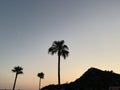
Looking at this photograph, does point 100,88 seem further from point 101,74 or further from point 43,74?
point 43,74

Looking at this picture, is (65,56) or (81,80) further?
(65,56)

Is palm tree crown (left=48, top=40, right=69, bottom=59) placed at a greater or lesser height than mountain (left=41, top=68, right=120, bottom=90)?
greater

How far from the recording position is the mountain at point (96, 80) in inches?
1655

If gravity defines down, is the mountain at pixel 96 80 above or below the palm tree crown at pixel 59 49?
below

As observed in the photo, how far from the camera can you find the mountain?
138 ft

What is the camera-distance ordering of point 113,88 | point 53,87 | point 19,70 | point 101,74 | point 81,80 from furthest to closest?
point 19,70
point 53,87
point 81,80
point 101,74
point 113,88

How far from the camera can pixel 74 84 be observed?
48969 millimetres

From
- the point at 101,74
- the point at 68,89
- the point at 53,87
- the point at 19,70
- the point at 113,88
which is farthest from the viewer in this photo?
the point at 19,70

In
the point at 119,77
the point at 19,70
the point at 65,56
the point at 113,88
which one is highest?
the point at 19,70

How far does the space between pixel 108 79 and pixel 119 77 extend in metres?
2.60

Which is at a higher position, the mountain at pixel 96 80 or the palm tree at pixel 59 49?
the palm tree at pixel 59 49

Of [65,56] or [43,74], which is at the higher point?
[43,74]

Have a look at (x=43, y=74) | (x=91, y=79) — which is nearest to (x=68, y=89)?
A: (x=91, y=79)

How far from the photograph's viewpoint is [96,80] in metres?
44.2
